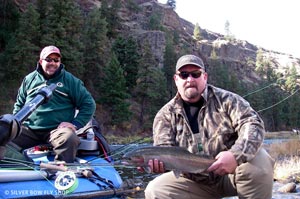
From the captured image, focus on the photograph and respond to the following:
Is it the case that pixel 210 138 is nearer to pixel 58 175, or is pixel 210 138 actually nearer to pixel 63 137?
pixel 58 175

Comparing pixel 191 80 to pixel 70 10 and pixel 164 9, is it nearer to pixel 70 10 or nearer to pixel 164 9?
pixel 70 10

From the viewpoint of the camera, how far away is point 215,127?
11.4 ft

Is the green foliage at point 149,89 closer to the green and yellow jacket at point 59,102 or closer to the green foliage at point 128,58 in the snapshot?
the green foliage at point 128,58

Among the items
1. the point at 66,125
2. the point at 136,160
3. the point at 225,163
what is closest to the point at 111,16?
the point at 66,125

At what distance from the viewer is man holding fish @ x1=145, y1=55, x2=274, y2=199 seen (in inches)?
126

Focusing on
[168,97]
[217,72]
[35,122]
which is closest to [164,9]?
[217,72]

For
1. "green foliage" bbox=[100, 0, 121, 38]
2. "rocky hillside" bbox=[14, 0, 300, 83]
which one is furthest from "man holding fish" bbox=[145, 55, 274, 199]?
"green foliage" bbox=[100, 0, 121, 38]

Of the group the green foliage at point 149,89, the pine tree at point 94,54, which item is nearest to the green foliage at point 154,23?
the green foliage at point 149,89

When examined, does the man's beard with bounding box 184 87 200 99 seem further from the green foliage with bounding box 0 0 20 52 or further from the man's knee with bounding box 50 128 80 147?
the green foliage with bounding box 0 0 20 52

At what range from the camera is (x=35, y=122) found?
18.9 feet

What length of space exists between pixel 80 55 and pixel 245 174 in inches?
1520

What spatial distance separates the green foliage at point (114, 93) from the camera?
44812 mm

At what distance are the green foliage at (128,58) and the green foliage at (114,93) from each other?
7.69m

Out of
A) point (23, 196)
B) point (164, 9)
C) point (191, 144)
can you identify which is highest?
point (164, 9)
